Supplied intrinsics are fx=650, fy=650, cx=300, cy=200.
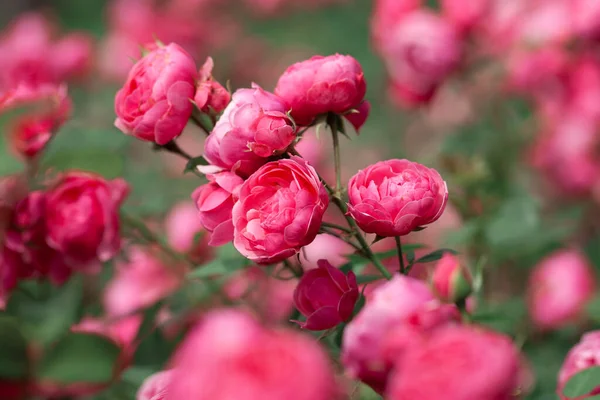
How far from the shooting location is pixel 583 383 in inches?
20.9

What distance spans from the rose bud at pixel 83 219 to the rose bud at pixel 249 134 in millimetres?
212

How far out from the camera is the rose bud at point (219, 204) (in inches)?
20.2

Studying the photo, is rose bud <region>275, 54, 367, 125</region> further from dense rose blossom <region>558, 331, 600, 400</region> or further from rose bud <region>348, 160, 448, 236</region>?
dense rose blossom <region>558, 331, 600, 400</region>

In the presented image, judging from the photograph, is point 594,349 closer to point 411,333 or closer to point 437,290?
point 437,290

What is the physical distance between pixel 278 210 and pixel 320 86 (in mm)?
111

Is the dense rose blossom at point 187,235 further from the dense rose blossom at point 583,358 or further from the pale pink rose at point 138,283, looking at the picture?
the dense rose blossom at point 583,358

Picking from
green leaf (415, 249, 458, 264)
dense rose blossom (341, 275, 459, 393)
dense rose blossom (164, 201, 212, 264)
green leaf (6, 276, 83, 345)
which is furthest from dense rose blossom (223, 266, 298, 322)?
dense rose blossom (341, 275, 459, 393)

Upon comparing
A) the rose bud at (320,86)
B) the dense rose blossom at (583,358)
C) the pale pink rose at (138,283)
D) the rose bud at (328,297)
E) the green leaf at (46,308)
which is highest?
the rose bud at (320,86)

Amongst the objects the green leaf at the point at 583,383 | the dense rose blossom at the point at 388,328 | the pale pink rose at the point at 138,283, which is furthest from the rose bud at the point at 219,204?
the pale pink rose at the point at 138,283

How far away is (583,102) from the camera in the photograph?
4.02 ft

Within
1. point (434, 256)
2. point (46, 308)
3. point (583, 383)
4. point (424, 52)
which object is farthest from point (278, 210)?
point (424, 52)

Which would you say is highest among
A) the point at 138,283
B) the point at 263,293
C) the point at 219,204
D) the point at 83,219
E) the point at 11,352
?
the point at 219,204

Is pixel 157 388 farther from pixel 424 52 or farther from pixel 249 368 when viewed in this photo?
pixel 424 52

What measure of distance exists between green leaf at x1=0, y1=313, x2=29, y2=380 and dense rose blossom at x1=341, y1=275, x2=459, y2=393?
0.38m
